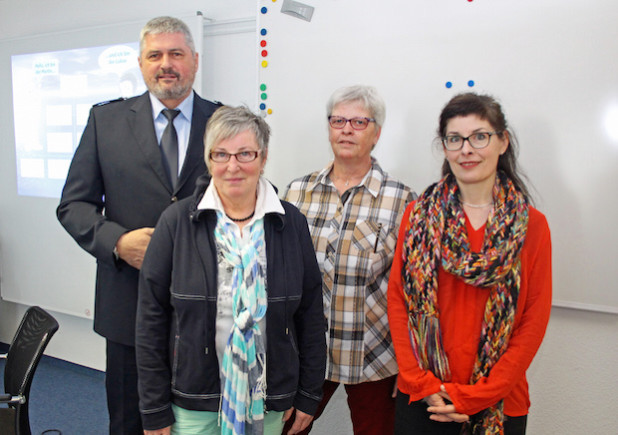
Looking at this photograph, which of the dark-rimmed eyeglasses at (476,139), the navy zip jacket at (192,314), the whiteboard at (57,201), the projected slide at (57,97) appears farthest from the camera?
the projected slide at (57,97)

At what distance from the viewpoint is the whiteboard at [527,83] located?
1759 mm

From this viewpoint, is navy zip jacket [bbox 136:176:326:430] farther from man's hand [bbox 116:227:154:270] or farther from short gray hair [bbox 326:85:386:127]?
short gray hair [bbox 326:85:386:127]

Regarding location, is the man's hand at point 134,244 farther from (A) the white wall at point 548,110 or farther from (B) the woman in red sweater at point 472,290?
(A) the white wall at point 548,110

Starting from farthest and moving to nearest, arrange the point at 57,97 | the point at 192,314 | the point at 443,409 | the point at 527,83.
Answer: the point at 57,97, the point at 527,83, the point at 443,409, the point at 192,314

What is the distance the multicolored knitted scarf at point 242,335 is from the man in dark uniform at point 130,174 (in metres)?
0.40

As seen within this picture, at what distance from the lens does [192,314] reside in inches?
50.4

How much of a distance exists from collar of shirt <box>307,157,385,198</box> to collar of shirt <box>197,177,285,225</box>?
0.38m

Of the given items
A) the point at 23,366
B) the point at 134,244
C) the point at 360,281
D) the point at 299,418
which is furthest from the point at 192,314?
the point at 23,366

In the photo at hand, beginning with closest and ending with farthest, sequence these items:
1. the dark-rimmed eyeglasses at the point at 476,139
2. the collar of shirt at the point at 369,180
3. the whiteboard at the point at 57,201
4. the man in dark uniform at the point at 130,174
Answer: the dark-rimmed eyeglasses at the point at 476,139 < the man in dark uniform at the point at 130,174 < the collar of shirt at the point at 369,180 < the whiteboard at the point at 57,201

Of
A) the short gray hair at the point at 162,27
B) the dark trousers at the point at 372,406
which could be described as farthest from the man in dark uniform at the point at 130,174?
the dark trousers at the point at 372,406

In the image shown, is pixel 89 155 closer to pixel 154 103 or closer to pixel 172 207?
pixel 154 103

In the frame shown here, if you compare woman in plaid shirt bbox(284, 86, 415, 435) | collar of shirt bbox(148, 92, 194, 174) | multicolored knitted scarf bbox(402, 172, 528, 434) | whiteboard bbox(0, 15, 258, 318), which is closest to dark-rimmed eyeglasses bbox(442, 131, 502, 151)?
multicolored knitted scarf bbox(402, 172, 528, 434)

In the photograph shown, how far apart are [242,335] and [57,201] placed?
2665mm

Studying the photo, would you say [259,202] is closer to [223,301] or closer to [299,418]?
[223,301]
